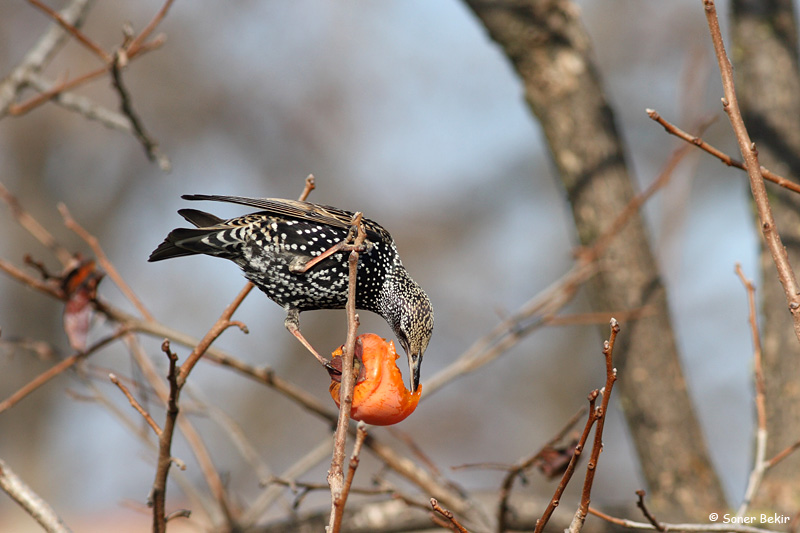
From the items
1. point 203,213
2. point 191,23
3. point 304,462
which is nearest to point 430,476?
point 304,462

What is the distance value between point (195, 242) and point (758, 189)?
197 centimetres

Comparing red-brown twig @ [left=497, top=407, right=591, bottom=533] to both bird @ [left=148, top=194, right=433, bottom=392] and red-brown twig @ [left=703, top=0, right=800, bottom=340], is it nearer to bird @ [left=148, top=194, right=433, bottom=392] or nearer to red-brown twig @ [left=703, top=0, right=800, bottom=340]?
bird @ [left=148, top=194, right=433, bottom=392]

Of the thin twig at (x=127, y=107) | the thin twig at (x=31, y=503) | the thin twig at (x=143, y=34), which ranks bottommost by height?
the thin twig at (x=31, y=503)

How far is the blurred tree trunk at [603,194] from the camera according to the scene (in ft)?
12.8

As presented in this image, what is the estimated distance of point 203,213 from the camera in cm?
301

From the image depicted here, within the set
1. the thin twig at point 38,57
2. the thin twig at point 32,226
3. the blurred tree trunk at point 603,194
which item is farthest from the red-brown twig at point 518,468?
the thin twig at point 38,57

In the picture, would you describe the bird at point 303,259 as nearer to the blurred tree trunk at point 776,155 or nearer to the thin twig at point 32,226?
the thin twig at point 32,226

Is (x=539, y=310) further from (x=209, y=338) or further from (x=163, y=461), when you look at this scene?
(x=163, y=461)

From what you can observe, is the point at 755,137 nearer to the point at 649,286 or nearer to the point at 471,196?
the point at 649,286

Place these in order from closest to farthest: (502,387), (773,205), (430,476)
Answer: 1. (430,476)
2. (773,205)
3. (502,387)

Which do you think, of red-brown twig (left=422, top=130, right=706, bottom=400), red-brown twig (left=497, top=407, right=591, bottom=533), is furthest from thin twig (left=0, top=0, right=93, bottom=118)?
red-brown twig (left=497, top=407, right=591, bottom=533)

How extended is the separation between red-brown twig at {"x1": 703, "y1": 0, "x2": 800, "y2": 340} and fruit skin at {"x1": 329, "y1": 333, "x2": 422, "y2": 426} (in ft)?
3.50

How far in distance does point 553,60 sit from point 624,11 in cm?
964

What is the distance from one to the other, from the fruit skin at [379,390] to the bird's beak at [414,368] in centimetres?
52
